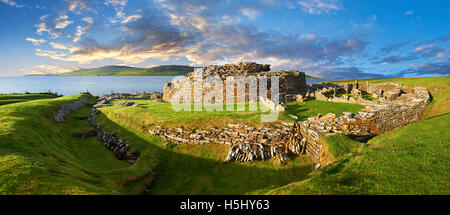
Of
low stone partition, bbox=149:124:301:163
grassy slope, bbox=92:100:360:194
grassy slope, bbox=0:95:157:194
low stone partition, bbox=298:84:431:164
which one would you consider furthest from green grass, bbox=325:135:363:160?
grassy slope, bbox=0:95:157:194

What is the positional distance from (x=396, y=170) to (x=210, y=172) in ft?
28.9

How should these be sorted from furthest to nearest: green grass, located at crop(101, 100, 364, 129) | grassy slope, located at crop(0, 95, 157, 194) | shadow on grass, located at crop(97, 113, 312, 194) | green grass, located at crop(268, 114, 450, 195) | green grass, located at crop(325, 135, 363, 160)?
green grass, located at crop(101, 100, 364, 129)
shadow on grass, located at crop(97, 113, 312, 194)
green grass, located at crop(325, 135, 363, 160)
grassy slope, located at crop(0, 95, 157, 194)
green grass, located at crop(268, 114, 450, 195)

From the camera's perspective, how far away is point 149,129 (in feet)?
52.4

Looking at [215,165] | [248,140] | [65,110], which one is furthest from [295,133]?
[65,110]

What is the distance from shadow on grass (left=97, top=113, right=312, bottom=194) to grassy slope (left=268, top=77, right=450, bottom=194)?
3.06 m

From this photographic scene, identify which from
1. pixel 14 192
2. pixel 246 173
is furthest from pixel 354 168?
pixel 14 192

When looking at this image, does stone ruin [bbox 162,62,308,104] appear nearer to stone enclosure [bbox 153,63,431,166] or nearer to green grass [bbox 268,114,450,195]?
stone enclosure [bbox 153,63,431,166]

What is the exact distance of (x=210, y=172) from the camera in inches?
442

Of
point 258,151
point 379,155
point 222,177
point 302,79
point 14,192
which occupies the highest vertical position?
point 302,79

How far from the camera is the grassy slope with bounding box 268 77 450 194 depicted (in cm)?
500

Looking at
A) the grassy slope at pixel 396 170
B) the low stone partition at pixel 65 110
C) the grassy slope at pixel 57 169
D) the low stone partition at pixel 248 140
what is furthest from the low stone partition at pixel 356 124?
the low stone partition at pixel 65 110

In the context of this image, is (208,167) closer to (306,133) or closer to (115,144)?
(306,133)

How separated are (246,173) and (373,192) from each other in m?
6.61
